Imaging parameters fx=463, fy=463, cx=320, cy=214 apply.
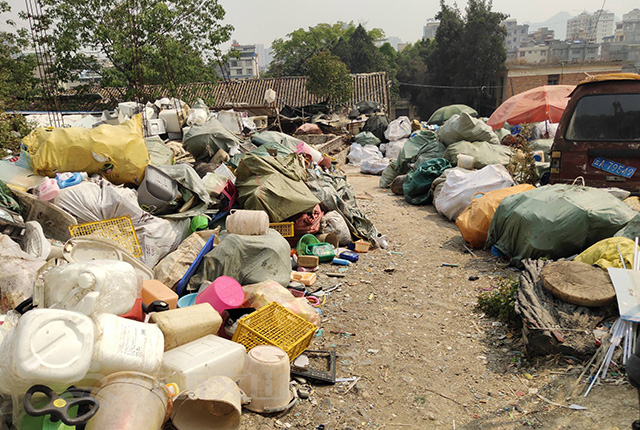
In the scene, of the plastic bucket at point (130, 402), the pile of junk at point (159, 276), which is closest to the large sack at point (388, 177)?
the pile of junk at point (159, 276)

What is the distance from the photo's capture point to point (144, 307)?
8.85ft

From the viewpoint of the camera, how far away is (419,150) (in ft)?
29.5

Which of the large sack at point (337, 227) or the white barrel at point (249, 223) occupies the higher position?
the white barrel at point (249, 223)

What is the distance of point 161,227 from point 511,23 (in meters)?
152

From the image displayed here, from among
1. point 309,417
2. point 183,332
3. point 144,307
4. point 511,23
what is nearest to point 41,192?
point 144,307

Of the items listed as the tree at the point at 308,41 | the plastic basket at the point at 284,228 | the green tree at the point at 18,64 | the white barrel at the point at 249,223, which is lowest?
the plastic basket at the point at 284,228

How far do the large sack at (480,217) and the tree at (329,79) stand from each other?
16019mm

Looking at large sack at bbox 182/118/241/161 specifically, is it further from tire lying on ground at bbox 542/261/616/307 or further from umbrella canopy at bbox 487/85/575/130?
umbrella canopy at bbox 487/85/575/130

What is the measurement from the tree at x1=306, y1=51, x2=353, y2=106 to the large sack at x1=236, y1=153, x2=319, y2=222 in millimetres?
15894

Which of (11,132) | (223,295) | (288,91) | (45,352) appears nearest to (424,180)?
(223,295)

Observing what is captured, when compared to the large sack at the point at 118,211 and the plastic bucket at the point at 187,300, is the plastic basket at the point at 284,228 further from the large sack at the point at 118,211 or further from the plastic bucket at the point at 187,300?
the plastic bucket at the point at 187,300

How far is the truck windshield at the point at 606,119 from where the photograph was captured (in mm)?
4621

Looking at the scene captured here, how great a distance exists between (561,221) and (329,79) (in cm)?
1734

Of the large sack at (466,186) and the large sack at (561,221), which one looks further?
the large sack at (466,186)
